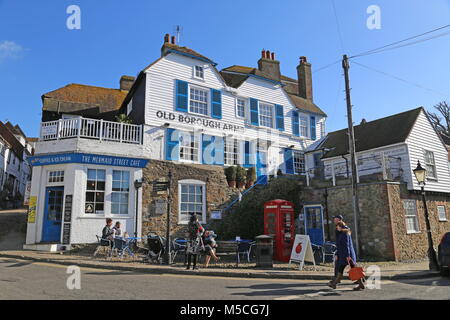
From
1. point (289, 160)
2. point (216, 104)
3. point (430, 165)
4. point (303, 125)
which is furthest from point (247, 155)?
point (430, 165)

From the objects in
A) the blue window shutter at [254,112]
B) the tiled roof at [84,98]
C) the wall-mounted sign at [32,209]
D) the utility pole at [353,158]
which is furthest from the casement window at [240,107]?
the wall-mounted sign at [32,209]

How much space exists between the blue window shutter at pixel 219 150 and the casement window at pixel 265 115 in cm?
367

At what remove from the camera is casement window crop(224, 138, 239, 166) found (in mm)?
19000

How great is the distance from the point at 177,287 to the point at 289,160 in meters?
15.4

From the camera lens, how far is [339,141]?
68.7ft

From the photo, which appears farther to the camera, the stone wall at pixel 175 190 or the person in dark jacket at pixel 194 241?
the stone wall at pixel 175 190

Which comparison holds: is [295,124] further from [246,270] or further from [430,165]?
[246,270]

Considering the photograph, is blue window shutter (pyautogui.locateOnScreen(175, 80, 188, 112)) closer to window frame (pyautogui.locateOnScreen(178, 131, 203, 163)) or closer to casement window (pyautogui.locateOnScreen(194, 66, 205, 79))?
casement window (pyautogui.locateOnScreen(194, 66, 205, 79))

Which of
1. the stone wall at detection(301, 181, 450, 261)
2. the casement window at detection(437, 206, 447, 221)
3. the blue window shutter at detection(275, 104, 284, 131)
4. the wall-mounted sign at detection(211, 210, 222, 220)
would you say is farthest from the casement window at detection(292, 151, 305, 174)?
the casement window at detection(437, 206, 447, 221)

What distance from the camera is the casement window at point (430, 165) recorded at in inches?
669

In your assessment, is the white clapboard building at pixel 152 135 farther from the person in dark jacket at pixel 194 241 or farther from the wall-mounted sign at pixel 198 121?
the person in dark jacket at pixel 194 241
